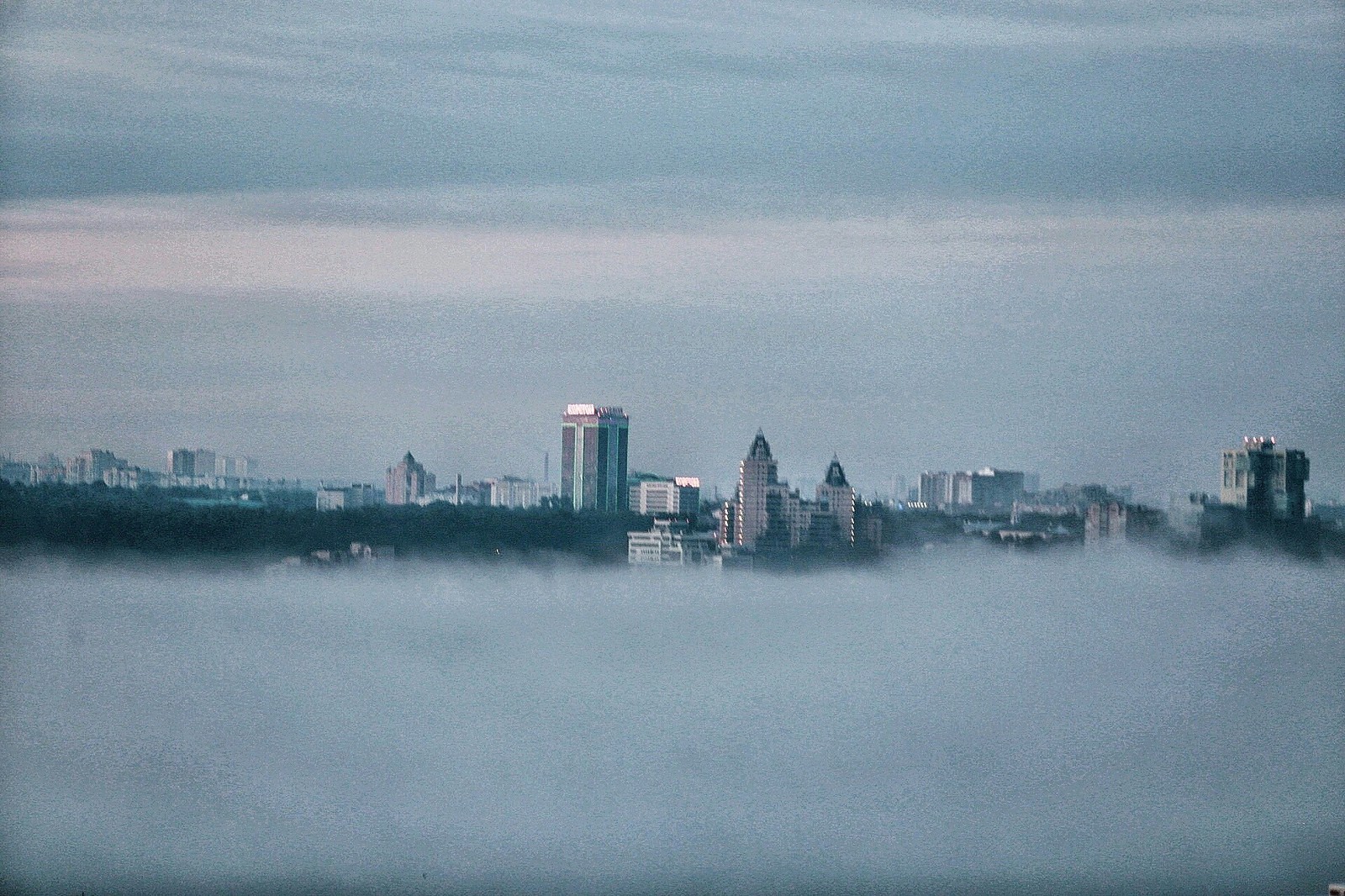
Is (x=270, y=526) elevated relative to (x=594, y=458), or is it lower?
lower

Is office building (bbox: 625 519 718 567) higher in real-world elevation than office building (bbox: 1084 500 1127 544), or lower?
lower

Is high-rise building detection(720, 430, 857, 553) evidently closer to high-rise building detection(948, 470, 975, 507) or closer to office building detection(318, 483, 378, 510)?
high-rise building detection(948, 470, 975, 507)

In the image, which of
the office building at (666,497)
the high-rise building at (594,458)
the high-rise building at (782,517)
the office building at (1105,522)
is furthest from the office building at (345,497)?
the office building at (1105,522)

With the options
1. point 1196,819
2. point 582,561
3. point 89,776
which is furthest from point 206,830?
point 1196,819

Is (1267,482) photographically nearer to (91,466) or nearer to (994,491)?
(994,491)

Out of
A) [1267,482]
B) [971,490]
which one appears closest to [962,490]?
[971,490]

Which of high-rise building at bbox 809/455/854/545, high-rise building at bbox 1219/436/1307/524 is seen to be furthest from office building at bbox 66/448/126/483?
high-rise building at bbox 1219/436/1307/524

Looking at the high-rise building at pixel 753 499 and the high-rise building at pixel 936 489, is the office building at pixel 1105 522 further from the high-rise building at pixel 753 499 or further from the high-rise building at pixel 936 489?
A: the high-rise building at pixel 753 499
